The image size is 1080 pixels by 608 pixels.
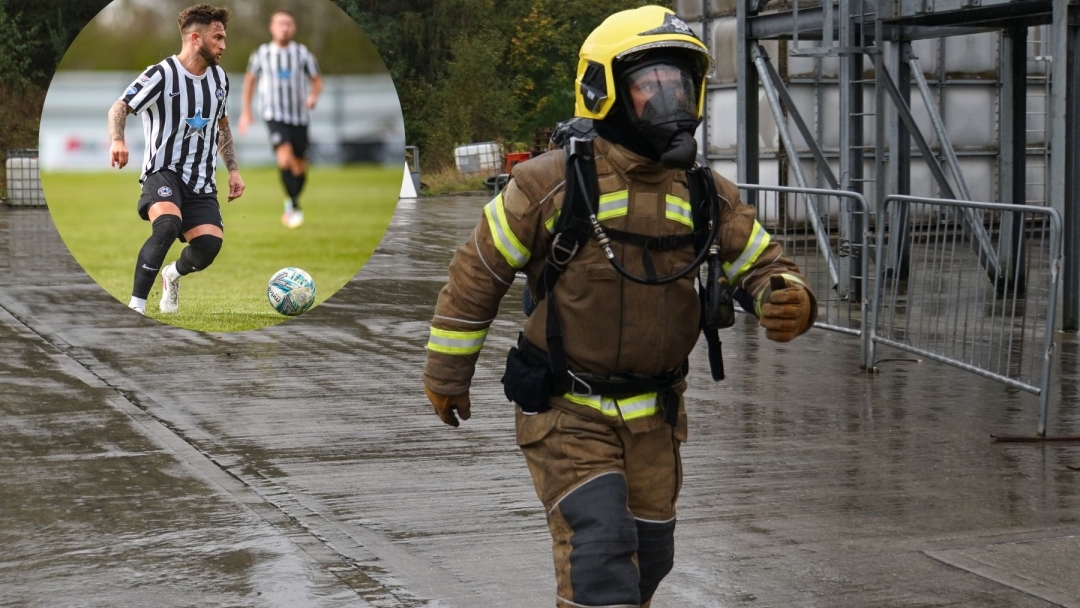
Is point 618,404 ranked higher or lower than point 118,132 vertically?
lower

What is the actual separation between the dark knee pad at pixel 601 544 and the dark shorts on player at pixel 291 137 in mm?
3223

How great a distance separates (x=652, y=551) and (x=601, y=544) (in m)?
0.38

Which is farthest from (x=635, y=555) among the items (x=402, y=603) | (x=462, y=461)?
(x=462, y=461)

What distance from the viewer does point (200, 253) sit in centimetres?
755

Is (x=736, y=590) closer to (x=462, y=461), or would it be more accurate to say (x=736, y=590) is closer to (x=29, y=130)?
(x=462, y=461)

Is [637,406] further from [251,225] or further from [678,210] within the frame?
[251,225]

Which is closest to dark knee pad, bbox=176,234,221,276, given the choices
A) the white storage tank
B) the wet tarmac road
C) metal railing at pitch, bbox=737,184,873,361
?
the wet tarmac road

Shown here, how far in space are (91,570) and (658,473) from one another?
2.39 meters

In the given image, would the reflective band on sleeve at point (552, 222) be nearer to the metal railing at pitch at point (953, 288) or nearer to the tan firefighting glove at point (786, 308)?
the tan firefighting glove at point (786, 308)

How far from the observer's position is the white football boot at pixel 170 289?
310 inches

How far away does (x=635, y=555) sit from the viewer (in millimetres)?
3973

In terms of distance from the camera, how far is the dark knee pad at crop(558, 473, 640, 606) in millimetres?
3820

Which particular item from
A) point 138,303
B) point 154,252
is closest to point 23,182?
point 138,303

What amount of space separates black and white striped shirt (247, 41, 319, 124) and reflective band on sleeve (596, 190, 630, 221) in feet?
9.81
